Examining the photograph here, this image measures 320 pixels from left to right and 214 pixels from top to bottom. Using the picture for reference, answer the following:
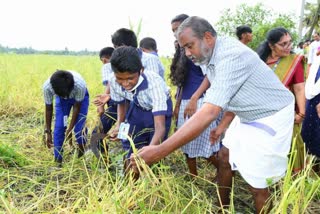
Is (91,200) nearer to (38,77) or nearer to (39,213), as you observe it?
(39,213)

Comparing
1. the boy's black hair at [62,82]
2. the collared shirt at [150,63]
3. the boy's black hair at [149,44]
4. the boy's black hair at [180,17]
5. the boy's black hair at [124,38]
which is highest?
the boy's black hair at [180,17]

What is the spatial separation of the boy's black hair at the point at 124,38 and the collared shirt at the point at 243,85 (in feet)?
4.43

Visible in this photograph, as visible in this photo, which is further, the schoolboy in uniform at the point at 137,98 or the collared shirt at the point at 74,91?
the collared shirt at the point at 74,91

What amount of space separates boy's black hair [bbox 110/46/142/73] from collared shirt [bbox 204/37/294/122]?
487mm

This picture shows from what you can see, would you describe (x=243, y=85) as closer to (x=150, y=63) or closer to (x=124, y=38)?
(x=150, y=63)

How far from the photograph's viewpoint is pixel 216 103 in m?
1.65

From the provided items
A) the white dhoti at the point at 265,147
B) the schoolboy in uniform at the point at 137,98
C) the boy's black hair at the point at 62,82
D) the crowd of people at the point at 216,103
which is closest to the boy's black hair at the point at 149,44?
the crowd of people at the point at 216,103

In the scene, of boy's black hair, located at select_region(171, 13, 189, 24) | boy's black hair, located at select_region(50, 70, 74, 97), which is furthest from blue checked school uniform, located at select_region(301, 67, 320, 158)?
boy's black hair, located at select_region(50, 70, 74, 97)

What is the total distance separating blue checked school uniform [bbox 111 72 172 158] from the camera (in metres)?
2.31

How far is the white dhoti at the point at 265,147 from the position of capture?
1834 millimetres

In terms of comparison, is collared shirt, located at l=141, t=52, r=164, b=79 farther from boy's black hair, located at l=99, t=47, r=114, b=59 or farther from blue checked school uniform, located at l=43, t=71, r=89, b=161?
boy's black hair, located at l=99, t=47, r=114, b=59

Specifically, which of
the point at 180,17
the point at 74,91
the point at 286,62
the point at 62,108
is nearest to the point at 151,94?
the point at 180,17

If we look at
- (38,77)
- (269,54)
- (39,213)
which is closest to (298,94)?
(269,54)

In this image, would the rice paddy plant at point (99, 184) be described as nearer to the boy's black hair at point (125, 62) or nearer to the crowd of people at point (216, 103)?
the crowd of people at point (216, 103)
